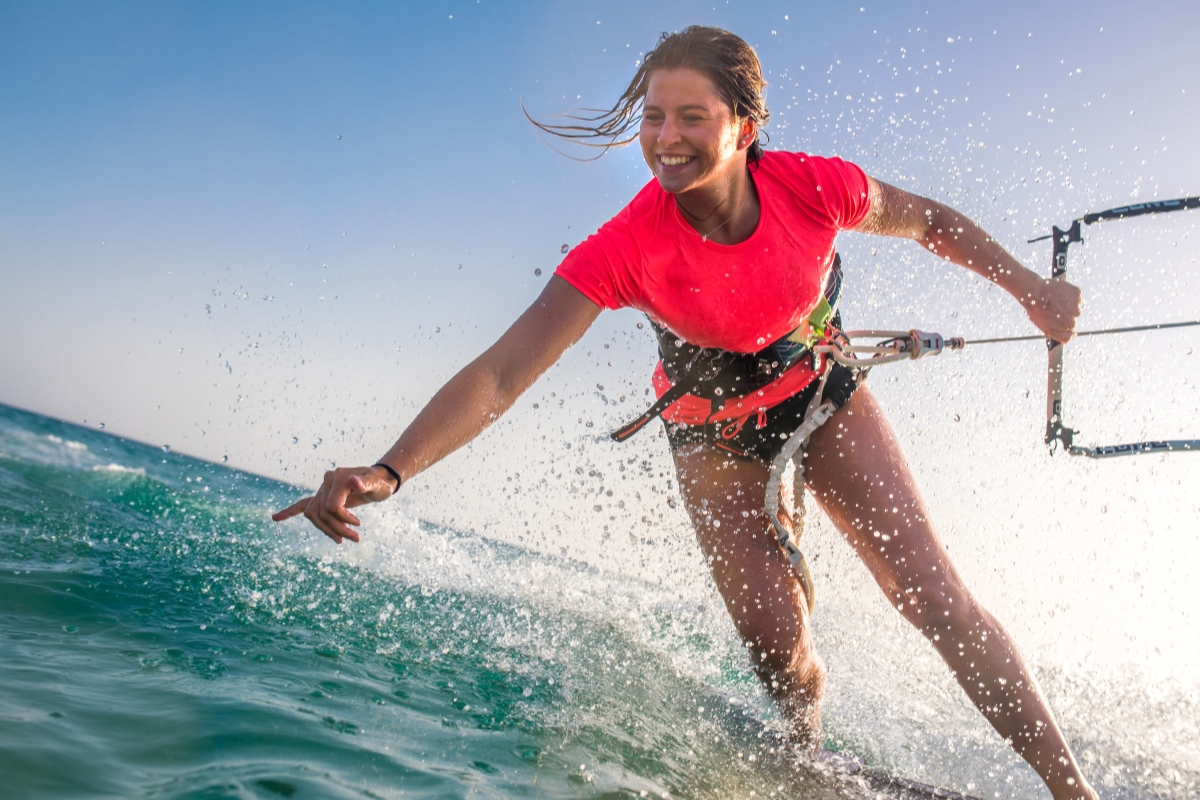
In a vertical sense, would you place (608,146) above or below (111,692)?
above

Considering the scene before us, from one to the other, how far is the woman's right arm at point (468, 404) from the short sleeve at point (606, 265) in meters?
0.04

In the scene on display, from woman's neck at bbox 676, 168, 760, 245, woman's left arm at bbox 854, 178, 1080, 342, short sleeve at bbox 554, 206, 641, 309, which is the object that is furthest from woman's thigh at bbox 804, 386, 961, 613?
short sleeve at bbox 554, 206, 641, 309

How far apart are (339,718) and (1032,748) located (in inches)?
88.9

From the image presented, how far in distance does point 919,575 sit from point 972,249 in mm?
1394

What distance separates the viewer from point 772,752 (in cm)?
277

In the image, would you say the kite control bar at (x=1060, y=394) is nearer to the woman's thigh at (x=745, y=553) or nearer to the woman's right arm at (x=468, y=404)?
the woman's thigh at (x=745, y=553)

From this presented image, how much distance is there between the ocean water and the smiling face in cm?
193

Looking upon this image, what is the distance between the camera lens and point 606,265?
2.40 metres

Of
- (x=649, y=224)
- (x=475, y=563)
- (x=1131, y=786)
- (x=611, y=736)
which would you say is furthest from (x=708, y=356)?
(x=475, y=563)

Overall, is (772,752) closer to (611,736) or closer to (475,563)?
(611,736)

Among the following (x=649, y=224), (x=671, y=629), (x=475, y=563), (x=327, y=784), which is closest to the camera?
(x=327, y=784)

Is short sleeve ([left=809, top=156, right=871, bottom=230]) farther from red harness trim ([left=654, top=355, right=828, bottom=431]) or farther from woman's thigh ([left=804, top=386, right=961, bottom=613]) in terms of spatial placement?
woman's thigh ([left=804, top=386, right=961, bottom=613])

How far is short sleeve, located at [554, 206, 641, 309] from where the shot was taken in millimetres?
2365

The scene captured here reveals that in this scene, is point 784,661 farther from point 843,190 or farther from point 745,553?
point 843,190
